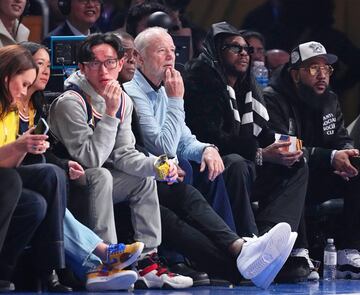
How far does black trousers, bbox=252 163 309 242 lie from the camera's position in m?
7.39

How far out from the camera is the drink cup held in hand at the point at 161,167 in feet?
21.0

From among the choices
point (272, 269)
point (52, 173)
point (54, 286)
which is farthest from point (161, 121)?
point (54, 286)

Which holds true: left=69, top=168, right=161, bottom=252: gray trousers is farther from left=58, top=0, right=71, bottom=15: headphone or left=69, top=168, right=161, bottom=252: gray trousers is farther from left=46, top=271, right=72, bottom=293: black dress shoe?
left=58, top=0, right=71, bottom=15: headphone

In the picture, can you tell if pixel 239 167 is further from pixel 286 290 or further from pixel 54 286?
pixel 54 286

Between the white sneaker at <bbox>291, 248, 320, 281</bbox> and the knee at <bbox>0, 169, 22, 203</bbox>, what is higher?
the knee at <bbox>0, 169, 22, 203</bbox>

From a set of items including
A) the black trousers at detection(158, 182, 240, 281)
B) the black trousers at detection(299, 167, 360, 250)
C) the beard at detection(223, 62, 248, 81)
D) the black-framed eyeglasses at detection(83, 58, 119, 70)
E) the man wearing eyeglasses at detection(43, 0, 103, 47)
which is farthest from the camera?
the man wearing eyeglasses at detection(43, 0, 103, 47)

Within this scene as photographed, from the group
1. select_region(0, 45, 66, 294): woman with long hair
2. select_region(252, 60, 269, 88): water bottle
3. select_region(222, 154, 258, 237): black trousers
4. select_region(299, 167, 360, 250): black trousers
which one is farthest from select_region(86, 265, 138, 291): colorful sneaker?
select_region(252, 60, 269, 88): water bottle

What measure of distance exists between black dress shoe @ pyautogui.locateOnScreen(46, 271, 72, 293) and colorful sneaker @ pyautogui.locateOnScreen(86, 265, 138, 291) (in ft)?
0.41

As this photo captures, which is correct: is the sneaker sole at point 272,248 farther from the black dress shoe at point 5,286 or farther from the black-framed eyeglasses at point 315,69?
the black-framed eyeglasses at point 315,69

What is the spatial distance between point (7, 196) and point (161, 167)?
3.04 ft

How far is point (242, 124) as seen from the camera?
24.8 ft

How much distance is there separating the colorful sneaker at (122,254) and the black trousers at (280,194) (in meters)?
1.39

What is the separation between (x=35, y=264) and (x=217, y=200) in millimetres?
1360

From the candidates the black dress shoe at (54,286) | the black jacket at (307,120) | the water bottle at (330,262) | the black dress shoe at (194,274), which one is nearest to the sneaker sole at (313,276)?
the water bottle at (330,262)
